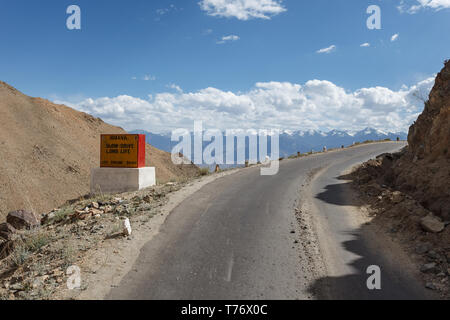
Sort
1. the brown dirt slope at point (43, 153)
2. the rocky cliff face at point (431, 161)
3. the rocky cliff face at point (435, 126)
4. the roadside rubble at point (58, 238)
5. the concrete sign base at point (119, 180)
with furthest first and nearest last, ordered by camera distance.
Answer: the brown dirt slope at point (43, 153)
the concrete sign base at point (119, 180)
the rocky cliff face at point (435, 126)
the rocky cliff face at point (431, 161)
the roadside rubble at point (58, 238)

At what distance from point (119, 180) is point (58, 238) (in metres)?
7.73

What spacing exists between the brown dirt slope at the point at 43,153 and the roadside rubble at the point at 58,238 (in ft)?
44.9

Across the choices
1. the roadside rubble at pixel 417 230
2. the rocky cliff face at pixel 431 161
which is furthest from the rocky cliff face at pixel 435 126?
the roadside rubble at pixel 417 230

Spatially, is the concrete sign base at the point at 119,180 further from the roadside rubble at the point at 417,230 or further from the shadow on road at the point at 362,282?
the shadow on road at the point at 362,282

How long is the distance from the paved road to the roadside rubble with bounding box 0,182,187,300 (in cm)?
144

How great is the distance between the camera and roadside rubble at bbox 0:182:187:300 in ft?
22.3

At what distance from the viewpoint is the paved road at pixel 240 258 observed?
20.0 feet

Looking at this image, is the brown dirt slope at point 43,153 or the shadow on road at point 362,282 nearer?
the shadow on road at point 362,282

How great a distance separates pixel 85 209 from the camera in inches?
489

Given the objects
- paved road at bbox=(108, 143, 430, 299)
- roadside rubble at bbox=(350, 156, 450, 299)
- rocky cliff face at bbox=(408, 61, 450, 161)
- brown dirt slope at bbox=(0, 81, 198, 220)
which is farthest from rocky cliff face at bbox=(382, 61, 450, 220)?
brown dirt slope at bbox=(0, 81, 198, 220)

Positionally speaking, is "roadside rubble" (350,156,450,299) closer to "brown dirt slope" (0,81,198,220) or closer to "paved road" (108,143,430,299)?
"paved road" (108,143,430,299)

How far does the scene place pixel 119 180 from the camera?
17.1 meters
